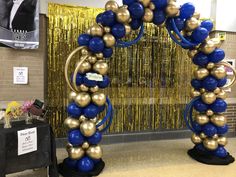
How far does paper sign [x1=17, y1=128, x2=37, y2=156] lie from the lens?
241 cm

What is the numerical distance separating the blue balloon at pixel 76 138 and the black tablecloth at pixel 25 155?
23 centimetres

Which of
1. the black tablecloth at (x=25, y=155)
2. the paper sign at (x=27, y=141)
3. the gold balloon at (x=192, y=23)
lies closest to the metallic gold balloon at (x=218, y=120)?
the gold balloon at (x=192, y=23)

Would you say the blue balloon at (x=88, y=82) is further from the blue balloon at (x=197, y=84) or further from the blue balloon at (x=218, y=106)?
the blue balloon at (x=218, y=106)

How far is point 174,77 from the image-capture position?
4316 mm

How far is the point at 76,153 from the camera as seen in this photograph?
111 inches

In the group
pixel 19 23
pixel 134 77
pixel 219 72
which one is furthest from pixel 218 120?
pixel 19 23

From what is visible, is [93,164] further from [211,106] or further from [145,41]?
[145,41]

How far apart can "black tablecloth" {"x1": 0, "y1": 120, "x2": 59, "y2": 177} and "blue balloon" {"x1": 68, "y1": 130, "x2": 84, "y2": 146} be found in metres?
0.23

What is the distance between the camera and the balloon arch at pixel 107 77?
2785mm

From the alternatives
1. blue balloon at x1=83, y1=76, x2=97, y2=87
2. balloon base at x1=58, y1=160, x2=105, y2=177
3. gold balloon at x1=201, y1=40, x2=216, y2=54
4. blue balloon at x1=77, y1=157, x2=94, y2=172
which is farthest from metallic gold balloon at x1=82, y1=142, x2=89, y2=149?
gold balloon at x1=201, y1=40, x2=216, y2=54

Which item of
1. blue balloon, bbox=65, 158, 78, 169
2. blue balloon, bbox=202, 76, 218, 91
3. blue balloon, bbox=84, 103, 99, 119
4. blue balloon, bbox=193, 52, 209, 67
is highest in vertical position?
blue balloon, bbox=193, 52, 209, 67

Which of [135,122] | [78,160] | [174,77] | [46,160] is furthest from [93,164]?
[174,77]

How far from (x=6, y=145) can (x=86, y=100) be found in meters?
0.91

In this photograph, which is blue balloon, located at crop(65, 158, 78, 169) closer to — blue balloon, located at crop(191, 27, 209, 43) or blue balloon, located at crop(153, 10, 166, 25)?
blue balloon, located at crop(153, 10, 166, 25)
